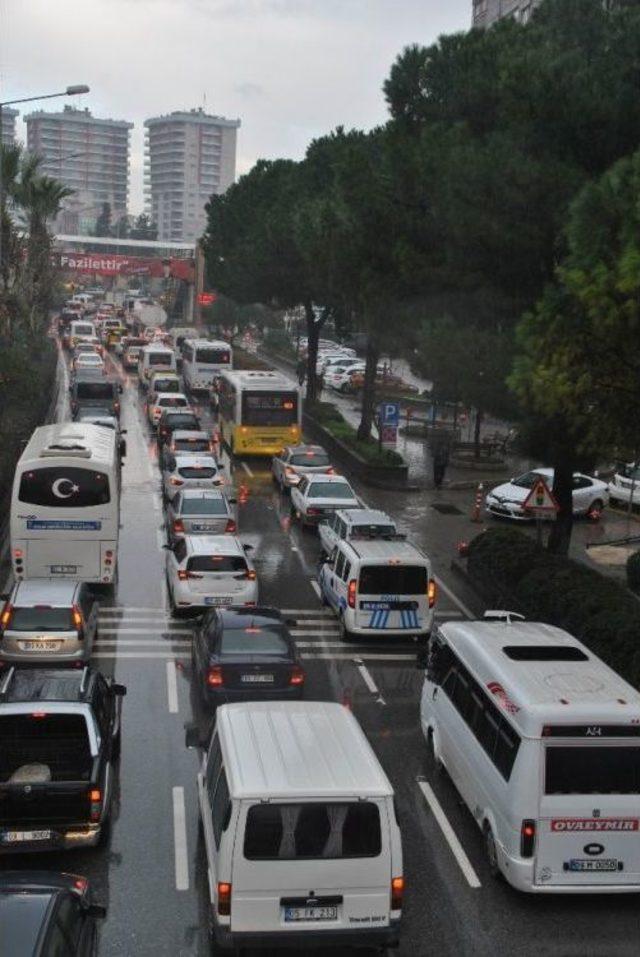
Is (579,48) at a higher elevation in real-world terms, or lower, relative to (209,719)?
higher

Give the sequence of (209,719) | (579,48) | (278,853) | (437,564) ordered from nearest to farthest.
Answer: (278,853) < (209,719) < (579,48) < (437,564)

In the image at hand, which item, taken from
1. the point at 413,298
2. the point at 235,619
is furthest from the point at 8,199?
the point at 235,619

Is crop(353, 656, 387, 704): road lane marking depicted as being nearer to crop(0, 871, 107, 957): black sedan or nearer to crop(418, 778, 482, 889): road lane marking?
crop(418, 778, 482, 889): road lane marking

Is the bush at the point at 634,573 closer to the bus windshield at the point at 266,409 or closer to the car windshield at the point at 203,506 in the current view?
the car windshield at the point at 203,506

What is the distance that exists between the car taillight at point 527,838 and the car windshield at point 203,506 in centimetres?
1738

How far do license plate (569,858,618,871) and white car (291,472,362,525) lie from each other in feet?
64.6

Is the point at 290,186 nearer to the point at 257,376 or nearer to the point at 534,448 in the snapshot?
the point at 257,376

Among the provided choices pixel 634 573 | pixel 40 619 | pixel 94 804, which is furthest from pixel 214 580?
pixel 94 804

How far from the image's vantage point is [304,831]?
397 inches

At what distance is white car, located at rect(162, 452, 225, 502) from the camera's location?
1326 inches

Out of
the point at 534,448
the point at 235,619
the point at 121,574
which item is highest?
the point at 534,448

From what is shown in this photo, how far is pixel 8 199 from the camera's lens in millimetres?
61906

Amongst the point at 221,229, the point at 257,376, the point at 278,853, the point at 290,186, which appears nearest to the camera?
the point at 278,853

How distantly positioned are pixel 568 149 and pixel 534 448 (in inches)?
218
